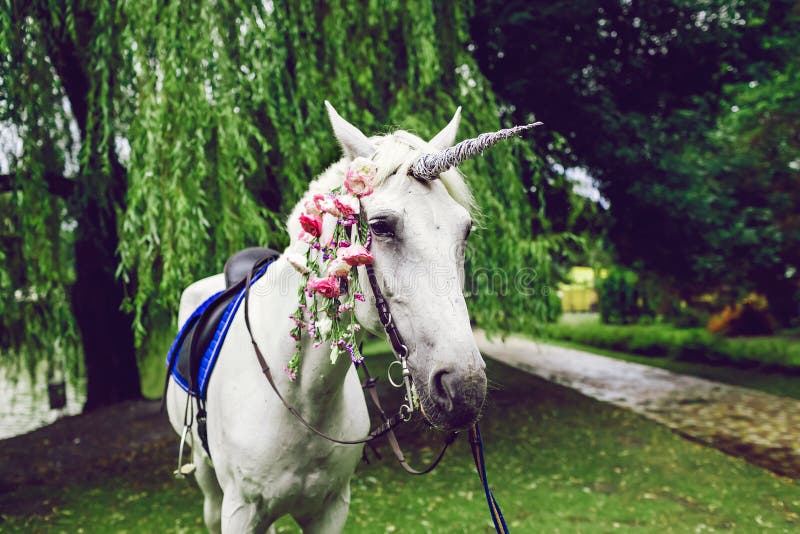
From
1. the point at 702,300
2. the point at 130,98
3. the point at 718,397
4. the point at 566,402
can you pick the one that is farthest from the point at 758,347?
the point at 130,98

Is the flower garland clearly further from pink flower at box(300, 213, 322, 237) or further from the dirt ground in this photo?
the dirt ground

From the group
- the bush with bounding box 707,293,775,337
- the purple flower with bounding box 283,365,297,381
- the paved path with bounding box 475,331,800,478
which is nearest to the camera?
the purple flower with bounding box 283,365,297,381

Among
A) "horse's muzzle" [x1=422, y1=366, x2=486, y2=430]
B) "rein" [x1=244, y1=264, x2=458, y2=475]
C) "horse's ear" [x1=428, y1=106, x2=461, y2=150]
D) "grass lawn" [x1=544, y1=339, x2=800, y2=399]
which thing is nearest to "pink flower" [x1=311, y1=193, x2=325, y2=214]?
"rein" [x1=244, y1=264, x2=458, y2=475]

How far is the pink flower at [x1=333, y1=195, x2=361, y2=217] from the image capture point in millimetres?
1886

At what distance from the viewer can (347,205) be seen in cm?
188

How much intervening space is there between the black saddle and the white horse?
24 cm

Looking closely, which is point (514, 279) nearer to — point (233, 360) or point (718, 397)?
point (233, 360)

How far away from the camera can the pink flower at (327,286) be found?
1.92 meters

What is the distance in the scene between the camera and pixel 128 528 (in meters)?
5.14

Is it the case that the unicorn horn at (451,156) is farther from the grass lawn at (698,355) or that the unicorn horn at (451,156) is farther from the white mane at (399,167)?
the grass lawn at (698,355)

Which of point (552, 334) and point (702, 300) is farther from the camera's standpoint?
point (552, 334)

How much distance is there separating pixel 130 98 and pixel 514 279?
173 inches

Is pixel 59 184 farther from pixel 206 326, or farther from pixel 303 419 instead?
pixel 303 419

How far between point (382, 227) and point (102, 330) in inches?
337
